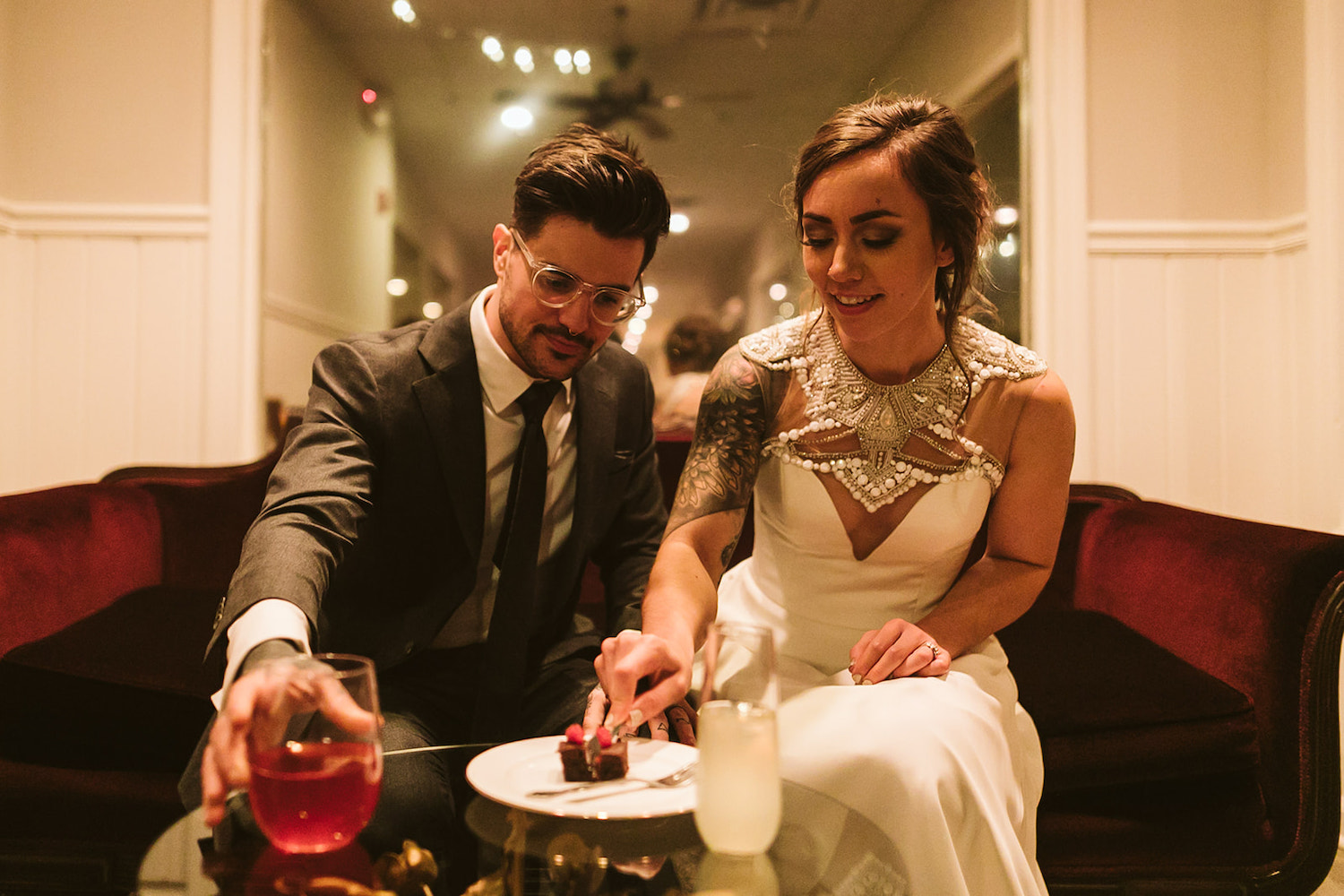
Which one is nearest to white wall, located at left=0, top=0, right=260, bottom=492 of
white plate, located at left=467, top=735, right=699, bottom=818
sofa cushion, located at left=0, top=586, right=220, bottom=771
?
sofa cushion, located at left=0, top=586, right=220, bottom=771

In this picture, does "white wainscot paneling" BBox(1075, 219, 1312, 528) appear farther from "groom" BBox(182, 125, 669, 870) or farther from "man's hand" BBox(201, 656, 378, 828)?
"man's hand" BBox(201, 656, 378, 828)

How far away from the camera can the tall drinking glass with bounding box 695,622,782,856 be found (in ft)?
2.80

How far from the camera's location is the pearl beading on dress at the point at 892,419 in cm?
173

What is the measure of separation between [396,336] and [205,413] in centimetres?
178

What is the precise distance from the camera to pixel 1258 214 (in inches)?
122

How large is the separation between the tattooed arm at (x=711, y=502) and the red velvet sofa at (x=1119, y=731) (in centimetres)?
67

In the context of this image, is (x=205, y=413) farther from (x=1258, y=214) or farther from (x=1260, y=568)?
(x=1258, y=214)

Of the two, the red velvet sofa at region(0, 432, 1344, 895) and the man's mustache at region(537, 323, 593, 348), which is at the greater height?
the man's mustache at region(537, 323, 593, 348)

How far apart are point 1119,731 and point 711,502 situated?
851mm

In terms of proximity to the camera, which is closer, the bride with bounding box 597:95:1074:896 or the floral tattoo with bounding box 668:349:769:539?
the bride with bounding box 597:95:1074:896

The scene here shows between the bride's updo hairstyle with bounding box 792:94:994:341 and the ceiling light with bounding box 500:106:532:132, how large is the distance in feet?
5.47

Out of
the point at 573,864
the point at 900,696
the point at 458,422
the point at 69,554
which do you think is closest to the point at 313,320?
the point at 69,554

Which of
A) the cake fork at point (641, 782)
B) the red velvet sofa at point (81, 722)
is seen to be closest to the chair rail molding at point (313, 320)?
the red velvet sofa at point (81, 722)

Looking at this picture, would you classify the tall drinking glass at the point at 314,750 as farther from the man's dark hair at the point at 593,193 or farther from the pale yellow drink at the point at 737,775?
the man's dark hair at the point at 593,193
